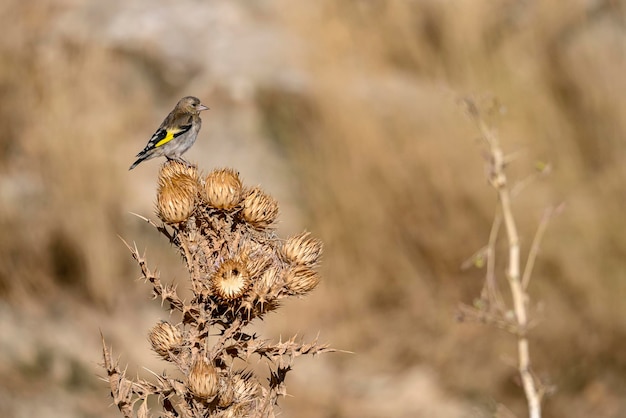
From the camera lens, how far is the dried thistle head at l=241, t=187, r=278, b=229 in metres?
2.79

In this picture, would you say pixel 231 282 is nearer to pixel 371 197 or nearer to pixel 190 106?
pixel 190 106

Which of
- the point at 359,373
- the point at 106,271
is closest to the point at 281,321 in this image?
the point at 359,373

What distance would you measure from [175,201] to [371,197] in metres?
5.07

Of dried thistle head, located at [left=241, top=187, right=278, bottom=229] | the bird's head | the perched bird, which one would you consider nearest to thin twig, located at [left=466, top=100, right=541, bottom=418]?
dried thistle head, located at [left=241, top=187, right=278, bottom=229]

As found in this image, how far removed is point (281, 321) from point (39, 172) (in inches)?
98.2

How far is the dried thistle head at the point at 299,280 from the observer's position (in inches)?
106

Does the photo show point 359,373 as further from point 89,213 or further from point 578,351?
point 89,213

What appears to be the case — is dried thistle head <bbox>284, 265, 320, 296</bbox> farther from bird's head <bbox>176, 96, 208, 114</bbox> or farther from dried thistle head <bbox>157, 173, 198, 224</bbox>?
bird's head <bbox>176, 96, 208, 114</bbox>

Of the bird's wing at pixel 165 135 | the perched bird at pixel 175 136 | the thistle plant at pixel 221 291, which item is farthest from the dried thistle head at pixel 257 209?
the bird's wing at pixel 165 135

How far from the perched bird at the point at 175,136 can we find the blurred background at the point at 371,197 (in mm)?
2674

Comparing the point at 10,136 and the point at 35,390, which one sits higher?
the point at 10,136

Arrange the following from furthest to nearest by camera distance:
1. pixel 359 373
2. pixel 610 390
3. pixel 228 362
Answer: pixel 359 373 → pixel 610 390 → pixel 228 362

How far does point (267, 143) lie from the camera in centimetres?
888

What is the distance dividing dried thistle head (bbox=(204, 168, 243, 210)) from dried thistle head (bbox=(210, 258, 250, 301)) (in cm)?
19
